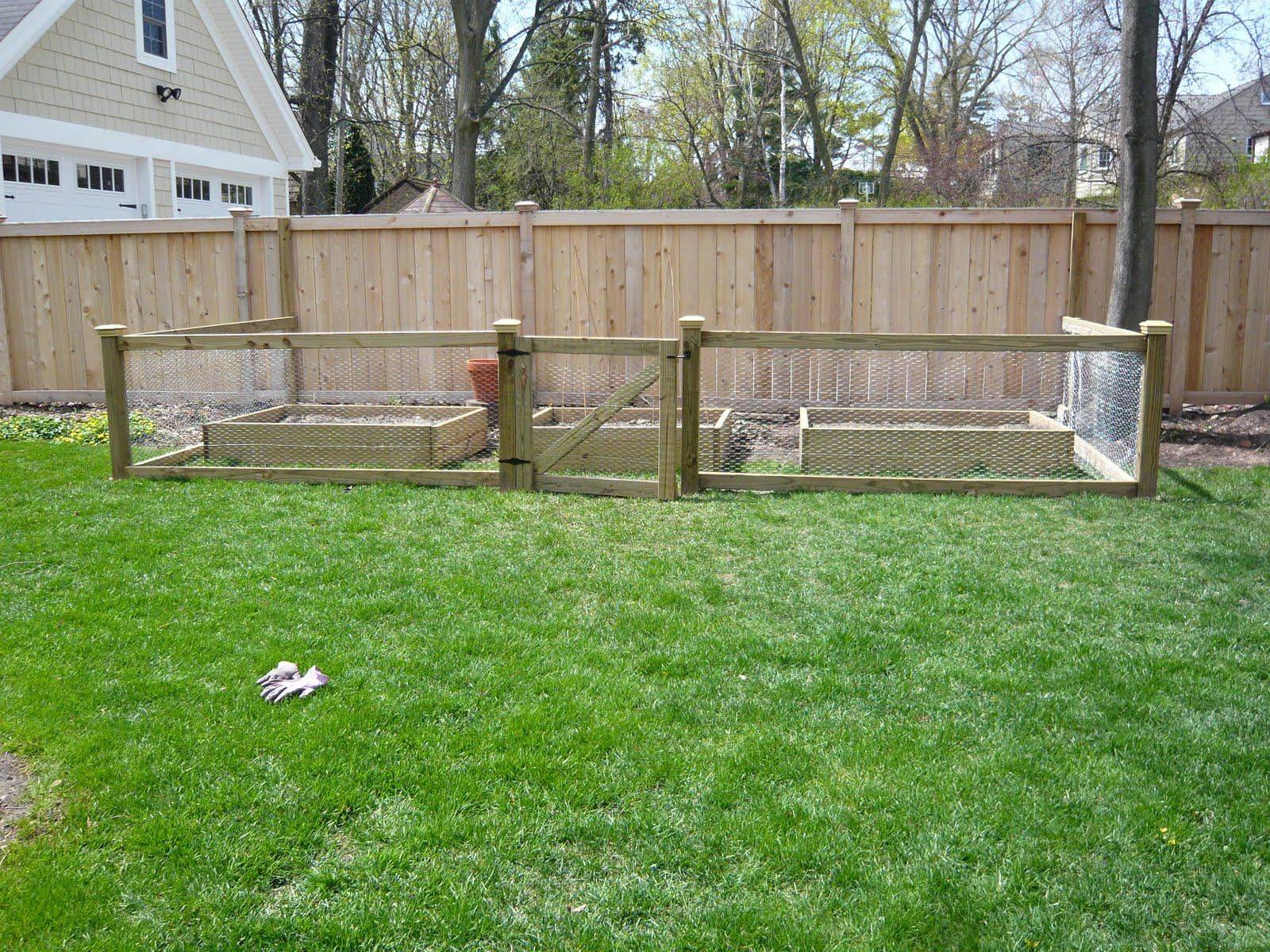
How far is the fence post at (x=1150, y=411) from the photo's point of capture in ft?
21.6

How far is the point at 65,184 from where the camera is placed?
13.8 meters

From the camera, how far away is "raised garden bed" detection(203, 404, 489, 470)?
7582 millimetres

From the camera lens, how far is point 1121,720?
11.8 feet

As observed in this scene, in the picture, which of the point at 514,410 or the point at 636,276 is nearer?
the point at 514,410

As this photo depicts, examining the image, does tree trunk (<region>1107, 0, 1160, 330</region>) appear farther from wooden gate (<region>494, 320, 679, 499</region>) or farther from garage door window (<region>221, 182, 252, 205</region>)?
garage door window (<region>221, 182, 252, 205</region>)

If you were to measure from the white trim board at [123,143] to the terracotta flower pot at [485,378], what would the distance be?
24.0 feet

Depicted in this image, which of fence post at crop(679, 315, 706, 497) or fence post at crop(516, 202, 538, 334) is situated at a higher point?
fence post at crop(516, 202, 538, 334)

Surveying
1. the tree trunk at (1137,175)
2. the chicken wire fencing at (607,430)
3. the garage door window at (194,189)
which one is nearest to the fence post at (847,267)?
the chicken wire fencing at (607,430)

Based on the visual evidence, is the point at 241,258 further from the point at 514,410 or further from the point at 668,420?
the point at 668,420

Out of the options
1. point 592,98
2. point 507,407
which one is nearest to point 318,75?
point 592,98

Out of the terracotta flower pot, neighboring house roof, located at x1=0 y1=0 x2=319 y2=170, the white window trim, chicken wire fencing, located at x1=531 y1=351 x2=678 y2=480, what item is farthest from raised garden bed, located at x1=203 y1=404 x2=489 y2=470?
the white window trim

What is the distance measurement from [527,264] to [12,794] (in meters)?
7.41

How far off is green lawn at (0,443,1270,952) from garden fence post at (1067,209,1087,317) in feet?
13.2

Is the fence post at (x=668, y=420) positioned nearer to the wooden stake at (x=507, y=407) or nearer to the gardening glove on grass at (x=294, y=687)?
the wooden stake at (x=507, y=407)
